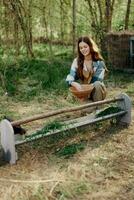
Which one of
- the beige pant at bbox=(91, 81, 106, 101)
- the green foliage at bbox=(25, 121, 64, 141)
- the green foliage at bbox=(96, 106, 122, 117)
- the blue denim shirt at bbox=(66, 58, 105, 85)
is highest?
the blue denim shirt at bbox=(66, 58, 105, 85)

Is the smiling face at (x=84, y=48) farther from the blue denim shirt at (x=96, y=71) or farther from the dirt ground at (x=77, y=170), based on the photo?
the dirt ground at (x=77, y=170)

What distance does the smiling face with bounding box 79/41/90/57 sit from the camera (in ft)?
18.0

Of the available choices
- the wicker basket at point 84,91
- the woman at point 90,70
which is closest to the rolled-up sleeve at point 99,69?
the woman at point 90,70

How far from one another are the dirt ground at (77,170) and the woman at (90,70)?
528 millimetres

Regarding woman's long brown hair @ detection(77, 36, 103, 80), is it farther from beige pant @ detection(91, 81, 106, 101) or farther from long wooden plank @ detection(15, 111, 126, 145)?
long wooden plank @ detection(15, 111, 126, 145)

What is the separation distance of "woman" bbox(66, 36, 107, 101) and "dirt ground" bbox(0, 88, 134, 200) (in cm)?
53

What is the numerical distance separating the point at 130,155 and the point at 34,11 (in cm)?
726

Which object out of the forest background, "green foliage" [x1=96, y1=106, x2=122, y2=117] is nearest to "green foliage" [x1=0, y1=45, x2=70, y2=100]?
the forest background

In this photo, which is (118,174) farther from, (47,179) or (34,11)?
(34,11)

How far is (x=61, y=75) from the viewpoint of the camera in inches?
323

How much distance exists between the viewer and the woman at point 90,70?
5.54 metres

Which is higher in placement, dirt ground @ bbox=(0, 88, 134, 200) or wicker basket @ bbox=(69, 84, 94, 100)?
wicker basket @ bbox=(69, 84, 94, 100)

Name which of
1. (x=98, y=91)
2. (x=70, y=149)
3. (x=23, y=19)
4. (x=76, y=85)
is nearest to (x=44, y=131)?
(x=70, y=149)

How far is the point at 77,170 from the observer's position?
420 centimetres
